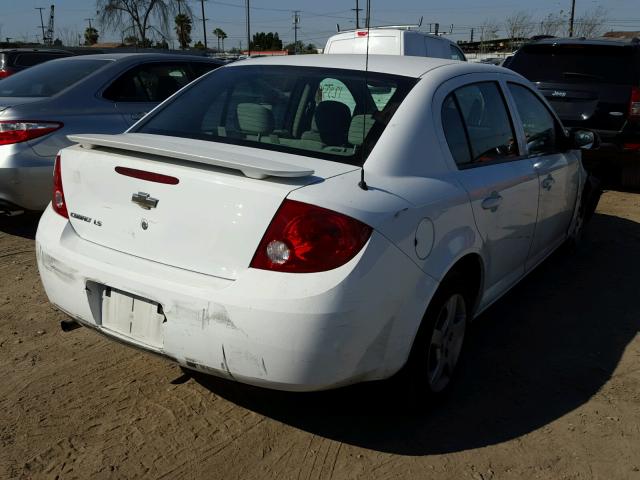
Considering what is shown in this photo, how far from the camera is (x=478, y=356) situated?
3727 millimetres

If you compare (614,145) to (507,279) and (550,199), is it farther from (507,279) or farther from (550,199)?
(507,279)

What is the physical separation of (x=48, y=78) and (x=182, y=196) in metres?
4.34

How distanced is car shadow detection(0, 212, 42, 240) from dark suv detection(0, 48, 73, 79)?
30.3 feet

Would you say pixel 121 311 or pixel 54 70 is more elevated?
pixel 54 70

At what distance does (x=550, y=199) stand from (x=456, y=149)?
4.47ft

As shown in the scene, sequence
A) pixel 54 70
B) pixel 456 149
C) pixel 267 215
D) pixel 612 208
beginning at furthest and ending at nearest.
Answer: pixel 612 208 < pixel 54 70 < pixel 456 149 < pixel 267 215

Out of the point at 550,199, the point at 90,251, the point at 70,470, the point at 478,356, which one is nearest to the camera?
the point at 70,470

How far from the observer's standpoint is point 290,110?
327 cm

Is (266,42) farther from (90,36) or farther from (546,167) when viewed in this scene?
(546,167)

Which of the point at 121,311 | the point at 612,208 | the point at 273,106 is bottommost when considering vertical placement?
the point at 612,208

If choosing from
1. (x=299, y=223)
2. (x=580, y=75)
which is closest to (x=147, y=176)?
(x=299, y=223)

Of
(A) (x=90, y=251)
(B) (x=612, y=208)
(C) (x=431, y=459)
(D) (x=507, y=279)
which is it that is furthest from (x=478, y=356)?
(B) (x=612, y=208)

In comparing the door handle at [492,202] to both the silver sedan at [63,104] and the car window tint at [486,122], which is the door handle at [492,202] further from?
the silver sedan at [63,104]

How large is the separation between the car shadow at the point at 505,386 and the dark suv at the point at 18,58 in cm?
1318
